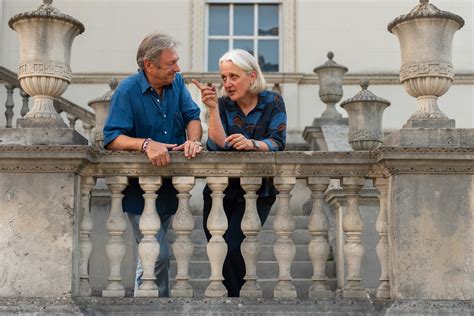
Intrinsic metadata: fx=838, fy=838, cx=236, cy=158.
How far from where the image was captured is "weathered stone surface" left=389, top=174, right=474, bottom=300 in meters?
5.22

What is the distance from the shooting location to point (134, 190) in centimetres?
563

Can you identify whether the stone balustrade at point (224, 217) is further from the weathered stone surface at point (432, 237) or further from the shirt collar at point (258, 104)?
the shirt collar at point (258, 104)

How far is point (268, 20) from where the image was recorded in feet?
52.4

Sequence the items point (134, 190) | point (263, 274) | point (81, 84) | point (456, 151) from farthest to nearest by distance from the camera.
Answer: point (81, 84) < point (263, 274) < point (134, 190) < point (456, 151)

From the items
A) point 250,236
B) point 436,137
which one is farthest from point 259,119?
point 436,137

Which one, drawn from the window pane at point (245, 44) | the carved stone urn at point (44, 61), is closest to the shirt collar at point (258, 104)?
the carved stone urn at point (44, 61)

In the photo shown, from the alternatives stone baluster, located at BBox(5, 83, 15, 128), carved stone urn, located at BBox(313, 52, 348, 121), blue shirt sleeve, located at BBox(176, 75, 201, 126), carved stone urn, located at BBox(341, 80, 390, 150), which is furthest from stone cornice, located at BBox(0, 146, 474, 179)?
stone baluster, located at BBox(5, 83, 15, 128)

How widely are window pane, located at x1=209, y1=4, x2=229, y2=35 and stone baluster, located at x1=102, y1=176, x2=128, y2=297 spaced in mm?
10782

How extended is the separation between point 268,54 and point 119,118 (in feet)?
35.4

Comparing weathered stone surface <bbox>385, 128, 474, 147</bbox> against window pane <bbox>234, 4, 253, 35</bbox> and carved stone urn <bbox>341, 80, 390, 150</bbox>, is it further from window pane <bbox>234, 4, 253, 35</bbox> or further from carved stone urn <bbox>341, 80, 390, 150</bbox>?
window pane <bbox>234, 4, 253, 35</bbox>

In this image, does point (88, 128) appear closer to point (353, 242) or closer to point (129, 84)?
point (129, 84)

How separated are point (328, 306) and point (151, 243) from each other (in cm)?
119

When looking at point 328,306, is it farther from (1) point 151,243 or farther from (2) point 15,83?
(2) point 15,83

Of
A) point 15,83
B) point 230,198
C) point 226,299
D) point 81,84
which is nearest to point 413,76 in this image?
point 230,198
